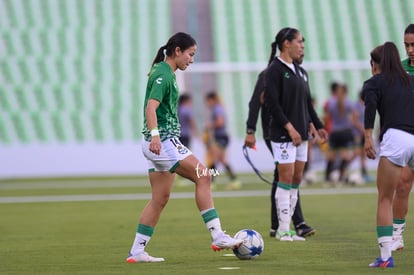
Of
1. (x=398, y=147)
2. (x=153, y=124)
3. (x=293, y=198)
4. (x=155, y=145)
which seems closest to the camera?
(x=398, y=147)

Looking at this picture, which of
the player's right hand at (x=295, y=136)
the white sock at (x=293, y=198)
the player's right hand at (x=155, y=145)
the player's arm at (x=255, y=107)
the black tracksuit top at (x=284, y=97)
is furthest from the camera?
the player's arm at (x=255, y=107)

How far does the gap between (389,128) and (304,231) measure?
331 centimetres

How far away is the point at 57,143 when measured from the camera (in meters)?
29.4

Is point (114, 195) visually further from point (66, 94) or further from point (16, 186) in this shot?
point (66, 94)

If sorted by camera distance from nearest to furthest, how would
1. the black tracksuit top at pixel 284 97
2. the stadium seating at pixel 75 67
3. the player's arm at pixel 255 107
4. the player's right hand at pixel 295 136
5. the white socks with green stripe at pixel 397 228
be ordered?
the white socks with green stripe at pixel 397 228 → the player's right hand at pixel 295 136 → the black tracksuit top at pixel 284 97 → the player's arm at pixel 255 107 → the stadium seating at pixel 75 67

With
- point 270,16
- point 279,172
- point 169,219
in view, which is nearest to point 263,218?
point 169,219

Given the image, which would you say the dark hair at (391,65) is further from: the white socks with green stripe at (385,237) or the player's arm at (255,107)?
the player's arm at (255,107)

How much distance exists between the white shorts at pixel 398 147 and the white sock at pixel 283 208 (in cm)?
282

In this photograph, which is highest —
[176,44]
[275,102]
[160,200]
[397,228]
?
[176,44]

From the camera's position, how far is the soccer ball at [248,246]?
9.38 metres

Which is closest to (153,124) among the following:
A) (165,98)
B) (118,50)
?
(165,98)

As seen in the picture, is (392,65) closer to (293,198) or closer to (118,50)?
(293,198)

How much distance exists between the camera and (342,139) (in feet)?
A: 69.9

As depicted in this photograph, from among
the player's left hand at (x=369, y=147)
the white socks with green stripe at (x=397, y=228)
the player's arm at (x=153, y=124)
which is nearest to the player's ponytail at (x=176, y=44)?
the player's arm at (x=153, y=124)
